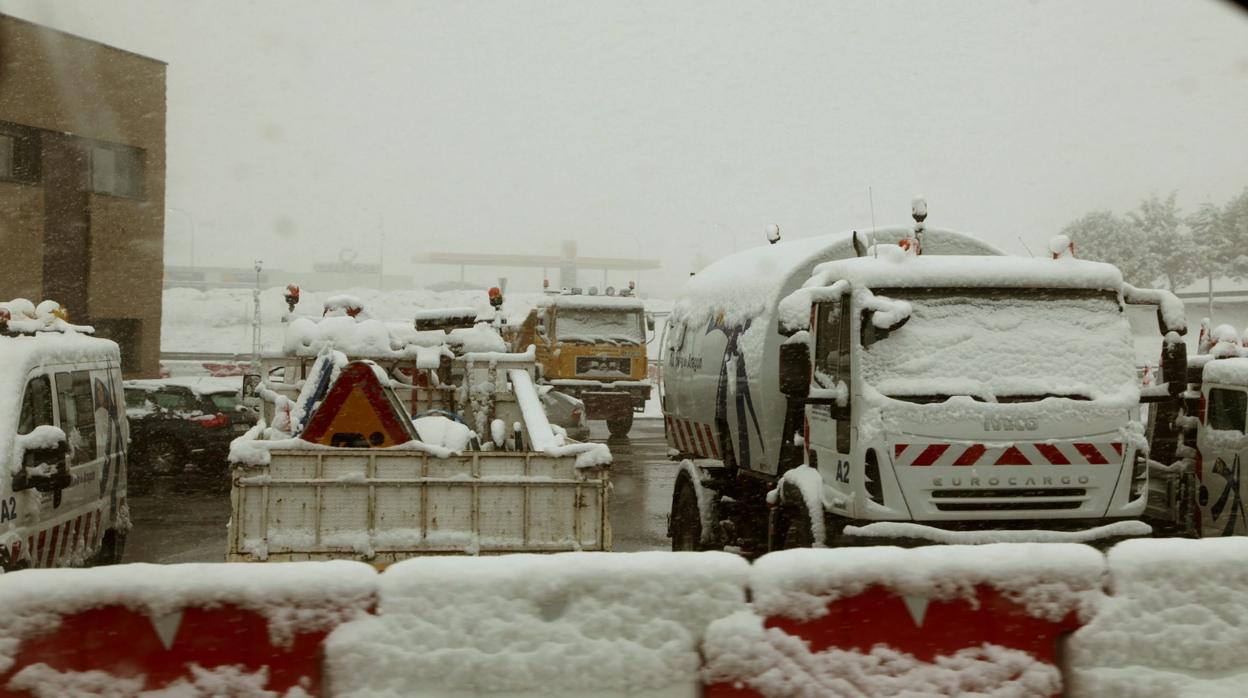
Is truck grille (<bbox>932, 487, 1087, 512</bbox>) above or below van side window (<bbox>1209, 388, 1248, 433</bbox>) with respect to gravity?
below

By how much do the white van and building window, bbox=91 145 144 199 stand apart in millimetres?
27714

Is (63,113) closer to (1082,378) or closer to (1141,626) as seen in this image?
(1082,378)

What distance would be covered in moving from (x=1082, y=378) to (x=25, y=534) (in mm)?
6649

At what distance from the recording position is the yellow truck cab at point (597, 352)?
26.6 m

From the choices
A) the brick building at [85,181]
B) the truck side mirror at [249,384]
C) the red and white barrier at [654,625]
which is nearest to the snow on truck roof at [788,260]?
the red and white barrier at [654,625]

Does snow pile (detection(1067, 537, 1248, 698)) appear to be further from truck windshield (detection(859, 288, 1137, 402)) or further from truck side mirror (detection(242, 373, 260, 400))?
truck side mirror (detection(242, 373, 260, 400))

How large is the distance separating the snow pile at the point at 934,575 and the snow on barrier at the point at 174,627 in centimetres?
133

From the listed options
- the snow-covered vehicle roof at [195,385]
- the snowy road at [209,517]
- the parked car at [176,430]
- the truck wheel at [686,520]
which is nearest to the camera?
the truck wheel at [686,520]

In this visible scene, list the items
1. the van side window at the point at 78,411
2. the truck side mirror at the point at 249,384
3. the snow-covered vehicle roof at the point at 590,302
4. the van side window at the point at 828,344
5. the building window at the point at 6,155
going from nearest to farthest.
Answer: the van side window at the point at 78,411 < the van side window at the point at 828,344 < the truck side mirror at the point at 249,384 < the snow-covered vehicle roof at the point at 590,302 < the building window at the point at 6,155

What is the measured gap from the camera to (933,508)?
7891 millimetres

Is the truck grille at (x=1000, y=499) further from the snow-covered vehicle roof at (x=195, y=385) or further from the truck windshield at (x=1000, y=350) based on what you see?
the snow-covered vehicle roof at (x=195, y=385)

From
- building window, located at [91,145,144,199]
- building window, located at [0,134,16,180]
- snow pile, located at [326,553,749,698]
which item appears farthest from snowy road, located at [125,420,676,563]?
building window, located at [91,145,144,199]

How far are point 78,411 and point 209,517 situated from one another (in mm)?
6539

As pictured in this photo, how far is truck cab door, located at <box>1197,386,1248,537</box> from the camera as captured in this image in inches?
343
